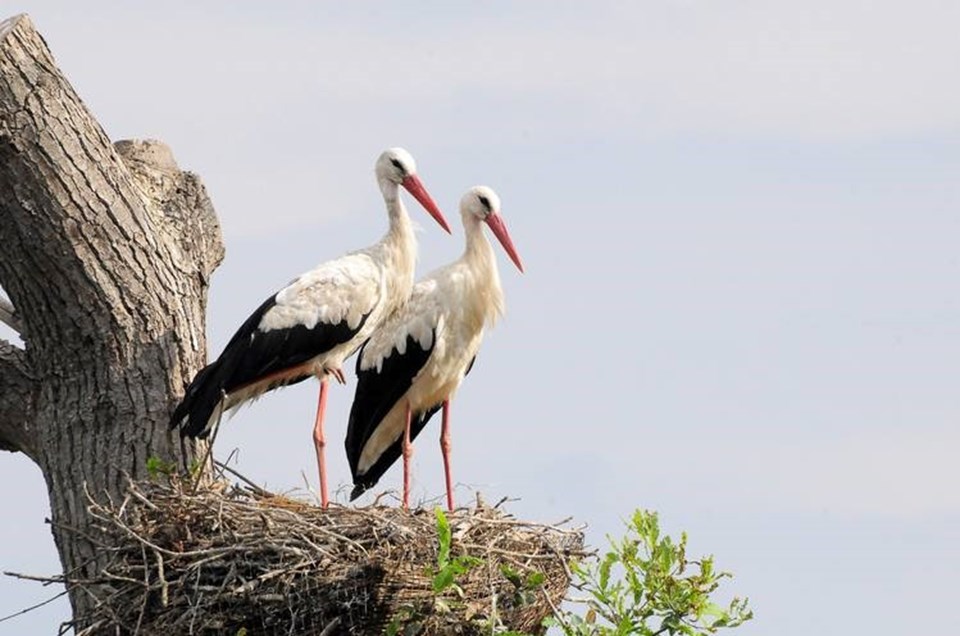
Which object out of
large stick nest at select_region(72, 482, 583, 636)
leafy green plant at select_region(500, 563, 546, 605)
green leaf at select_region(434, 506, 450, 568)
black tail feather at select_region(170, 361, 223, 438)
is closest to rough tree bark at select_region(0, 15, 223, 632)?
black tail feather at select_region(170, 361, 223, 438)

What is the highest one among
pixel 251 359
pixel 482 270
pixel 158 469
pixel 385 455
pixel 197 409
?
pixel 482 270

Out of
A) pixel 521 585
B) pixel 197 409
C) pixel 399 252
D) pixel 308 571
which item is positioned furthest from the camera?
pixel 399 252

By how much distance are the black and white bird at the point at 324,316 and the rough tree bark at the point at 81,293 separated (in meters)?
0.21

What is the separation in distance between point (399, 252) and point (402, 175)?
44cm

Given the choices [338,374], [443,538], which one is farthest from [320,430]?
[443,538]

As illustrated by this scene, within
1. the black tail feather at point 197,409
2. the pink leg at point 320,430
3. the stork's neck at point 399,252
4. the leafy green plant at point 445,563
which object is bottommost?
the leafy green plant at point 445,563

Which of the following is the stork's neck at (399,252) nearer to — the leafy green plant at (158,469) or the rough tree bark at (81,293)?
the rough tree bark at (81,293)

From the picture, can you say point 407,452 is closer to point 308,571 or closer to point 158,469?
point 158,469

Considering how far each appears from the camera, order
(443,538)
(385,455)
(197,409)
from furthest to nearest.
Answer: (385,455), (197,409), (443,538)

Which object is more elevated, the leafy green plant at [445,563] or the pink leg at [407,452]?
the pink leg at [407,452]

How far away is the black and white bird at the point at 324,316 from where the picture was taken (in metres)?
10.8

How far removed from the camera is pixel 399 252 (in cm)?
1162

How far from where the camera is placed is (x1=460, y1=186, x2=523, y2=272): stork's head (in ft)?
39.1

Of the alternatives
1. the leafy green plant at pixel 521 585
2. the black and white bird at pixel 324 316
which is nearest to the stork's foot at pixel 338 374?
the black and white bird at pixel 324 316
